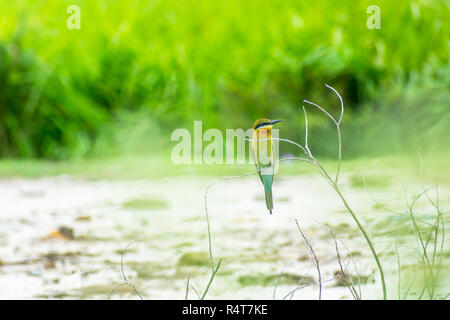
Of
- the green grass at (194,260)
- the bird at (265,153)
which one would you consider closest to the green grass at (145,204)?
the green grass at (194,260)

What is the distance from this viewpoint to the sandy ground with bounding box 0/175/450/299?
105 cm

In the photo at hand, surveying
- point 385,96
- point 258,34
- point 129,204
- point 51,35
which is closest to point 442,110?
point 385,96

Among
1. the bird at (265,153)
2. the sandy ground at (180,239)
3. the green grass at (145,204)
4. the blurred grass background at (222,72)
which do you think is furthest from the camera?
the blurred grass background at (222,72)

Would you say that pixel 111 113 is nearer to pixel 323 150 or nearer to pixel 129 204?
pixel 129 204

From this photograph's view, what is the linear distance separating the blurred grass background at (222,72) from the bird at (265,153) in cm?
57

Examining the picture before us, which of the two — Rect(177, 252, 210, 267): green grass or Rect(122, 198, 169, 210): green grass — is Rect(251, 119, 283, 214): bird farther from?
Rect(122, 198, 169, 210): green grass

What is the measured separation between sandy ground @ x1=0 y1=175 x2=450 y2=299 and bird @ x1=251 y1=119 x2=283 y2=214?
125 mm

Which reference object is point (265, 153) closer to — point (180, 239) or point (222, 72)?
point (180, 239)

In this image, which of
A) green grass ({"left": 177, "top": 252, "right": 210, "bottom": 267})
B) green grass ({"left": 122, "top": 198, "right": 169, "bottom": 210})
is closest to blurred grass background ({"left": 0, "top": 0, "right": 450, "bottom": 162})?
green grass ({"left": 122, "top": 198, "right": 169, "bottom": 210})

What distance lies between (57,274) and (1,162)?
781 millimetres

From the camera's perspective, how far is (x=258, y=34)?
1.80 m

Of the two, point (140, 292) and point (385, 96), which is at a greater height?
point (385, 96)

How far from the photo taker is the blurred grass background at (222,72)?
5.46 ft

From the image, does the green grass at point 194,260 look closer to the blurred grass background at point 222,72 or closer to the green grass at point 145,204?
the green grass at point 145,204
